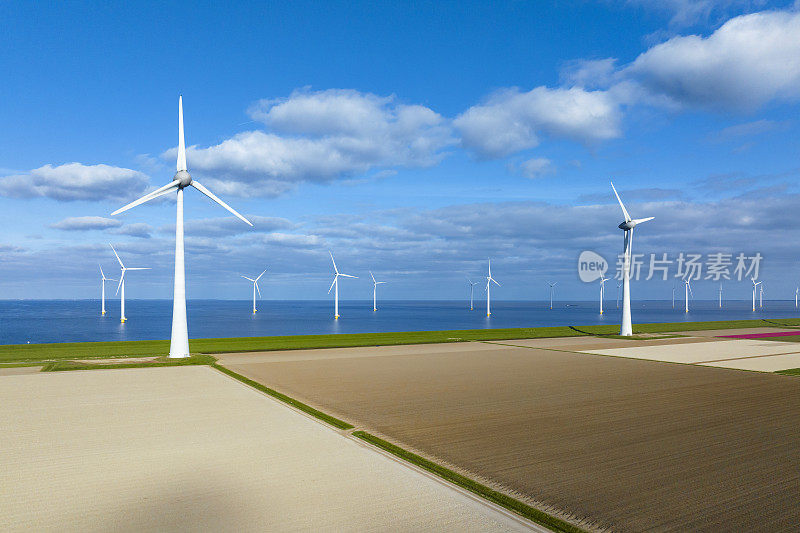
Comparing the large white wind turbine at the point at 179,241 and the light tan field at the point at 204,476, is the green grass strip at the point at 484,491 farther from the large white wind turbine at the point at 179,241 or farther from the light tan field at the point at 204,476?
the large white wind turbine at the point at 179,241

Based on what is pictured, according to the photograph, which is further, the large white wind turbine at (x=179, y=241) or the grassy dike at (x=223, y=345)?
the grassy dike at (x=223, y=345)

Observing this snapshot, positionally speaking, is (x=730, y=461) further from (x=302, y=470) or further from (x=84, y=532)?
(x=84, y=532)

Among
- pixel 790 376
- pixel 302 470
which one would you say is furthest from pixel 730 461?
pixel 790 376

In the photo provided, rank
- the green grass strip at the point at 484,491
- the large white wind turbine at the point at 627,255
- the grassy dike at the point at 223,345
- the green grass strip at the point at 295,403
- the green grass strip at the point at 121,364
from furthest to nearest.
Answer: the large white wind turbine at the point at 627,255, the grassy dike at the point at 223,345, the green grass strip at the point at 121,364, the green grass strip at the point at 295,403, the green grass strip at the point at 484,491

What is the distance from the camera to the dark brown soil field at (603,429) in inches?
418

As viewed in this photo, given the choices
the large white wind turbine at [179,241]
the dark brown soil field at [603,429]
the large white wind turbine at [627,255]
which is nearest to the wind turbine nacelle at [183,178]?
the large white wind turbine at [179,241]

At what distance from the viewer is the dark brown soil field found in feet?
34.8

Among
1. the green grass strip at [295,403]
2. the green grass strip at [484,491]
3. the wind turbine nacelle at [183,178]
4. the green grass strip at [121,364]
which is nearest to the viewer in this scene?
the green grass strip at [484,491]

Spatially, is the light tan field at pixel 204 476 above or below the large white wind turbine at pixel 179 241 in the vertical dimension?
below

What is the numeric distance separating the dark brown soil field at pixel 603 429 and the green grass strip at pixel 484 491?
20.3 inches

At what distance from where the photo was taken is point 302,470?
41.3ft

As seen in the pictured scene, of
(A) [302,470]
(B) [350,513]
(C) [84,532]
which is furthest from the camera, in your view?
(A) [302,470]

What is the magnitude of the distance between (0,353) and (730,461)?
46930 mm

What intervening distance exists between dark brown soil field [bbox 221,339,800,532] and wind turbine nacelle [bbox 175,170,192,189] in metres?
12.3
